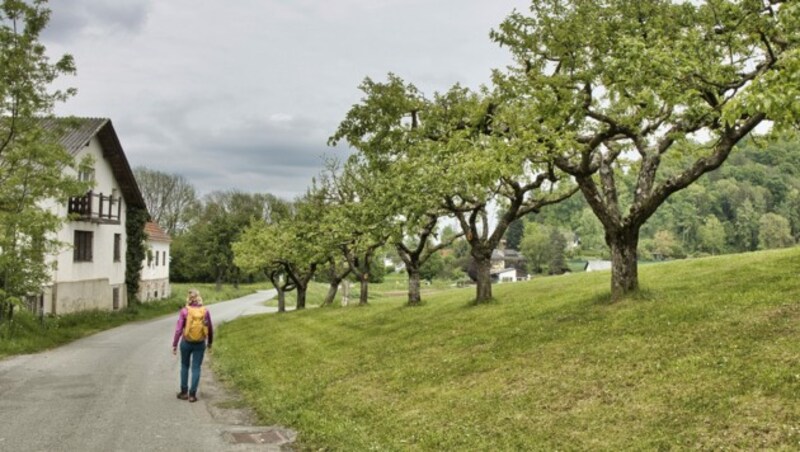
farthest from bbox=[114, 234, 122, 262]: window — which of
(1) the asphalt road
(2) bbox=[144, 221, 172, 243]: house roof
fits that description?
(1) the asphalt road

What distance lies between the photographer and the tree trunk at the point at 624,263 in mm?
16188

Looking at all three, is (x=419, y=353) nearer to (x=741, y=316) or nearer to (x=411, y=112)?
(x=741, y=316)

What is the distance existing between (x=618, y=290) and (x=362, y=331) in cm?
900

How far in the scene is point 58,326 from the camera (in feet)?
92.8

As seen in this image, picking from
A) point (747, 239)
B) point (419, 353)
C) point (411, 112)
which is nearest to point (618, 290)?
point (419, 353)

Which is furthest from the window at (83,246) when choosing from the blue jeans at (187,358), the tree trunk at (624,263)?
the tree trunk at (624,263)

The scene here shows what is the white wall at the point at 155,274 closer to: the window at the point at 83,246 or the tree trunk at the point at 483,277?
the window at the point at 83,246

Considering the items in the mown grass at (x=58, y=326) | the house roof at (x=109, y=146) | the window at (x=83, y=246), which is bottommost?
the mown grass at (x=58, y=326)

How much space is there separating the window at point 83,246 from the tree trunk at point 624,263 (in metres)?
30.6

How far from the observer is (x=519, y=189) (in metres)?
21.9

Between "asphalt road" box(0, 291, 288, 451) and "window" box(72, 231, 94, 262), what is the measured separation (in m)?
18.0

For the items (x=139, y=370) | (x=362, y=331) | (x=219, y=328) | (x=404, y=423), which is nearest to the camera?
(x=404, y=423)

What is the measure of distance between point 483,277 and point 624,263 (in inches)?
344

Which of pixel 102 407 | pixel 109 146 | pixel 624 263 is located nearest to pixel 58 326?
pixel 109 146
